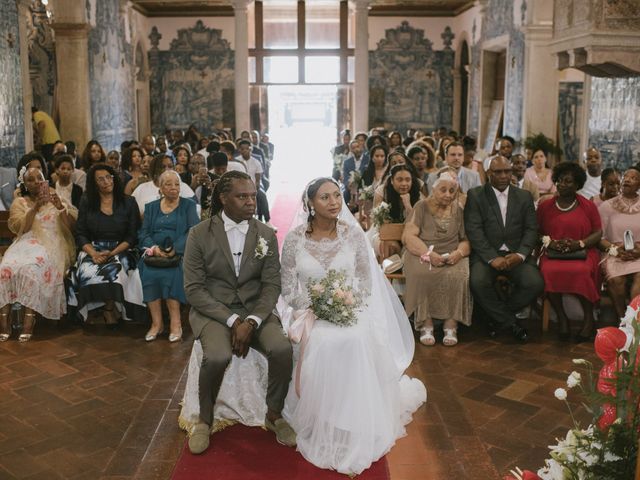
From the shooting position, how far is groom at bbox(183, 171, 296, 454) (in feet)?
14.2

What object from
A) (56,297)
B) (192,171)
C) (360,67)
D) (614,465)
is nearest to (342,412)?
(614,465)

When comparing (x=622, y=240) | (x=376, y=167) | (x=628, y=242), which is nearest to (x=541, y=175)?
(x=376, y=167)

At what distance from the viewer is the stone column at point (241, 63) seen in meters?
19.3

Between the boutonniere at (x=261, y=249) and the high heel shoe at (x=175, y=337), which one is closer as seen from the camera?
the boutonniere at (x=261, y=249)

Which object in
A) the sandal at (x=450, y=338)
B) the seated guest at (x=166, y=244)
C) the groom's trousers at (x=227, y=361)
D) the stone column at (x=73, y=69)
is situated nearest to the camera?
the groom's trousers at (x=227, y=361)

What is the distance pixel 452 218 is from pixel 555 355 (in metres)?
1.46

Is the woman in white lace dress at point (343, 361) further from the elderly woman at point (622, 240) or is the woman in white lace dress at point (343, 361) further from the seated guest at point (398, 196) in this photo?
the elderly woman at point (622, 240)

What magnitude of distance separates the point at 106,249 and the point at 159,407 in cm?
227

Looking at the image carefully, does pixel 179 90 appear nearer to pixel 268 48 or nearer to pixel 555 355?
pixel 268 48

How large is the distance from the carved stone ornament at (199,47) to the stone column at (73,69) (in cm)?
816

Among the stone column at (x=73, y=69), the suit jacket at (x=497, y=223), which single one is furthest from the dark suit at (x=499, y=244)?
the stone column at (x=73, y=69)

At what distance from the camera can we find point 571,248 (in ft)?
21.2

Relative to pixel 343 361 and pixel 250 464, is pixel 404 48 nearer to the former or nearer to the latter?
pixel 343 361

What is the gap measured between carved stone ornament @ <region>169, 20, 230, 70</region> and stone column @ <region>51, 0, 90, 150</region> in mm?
8159
